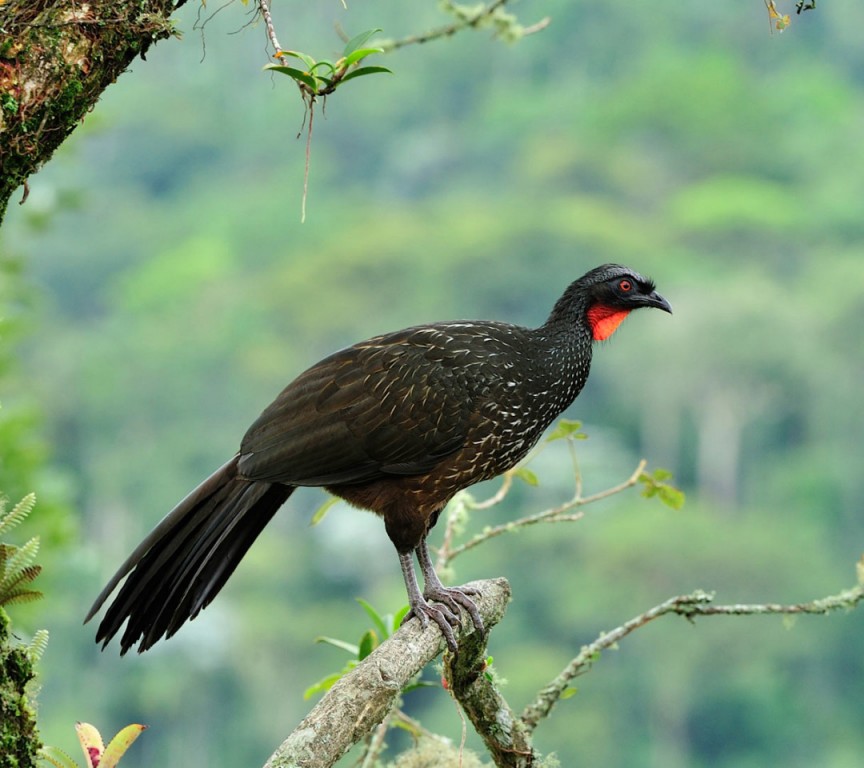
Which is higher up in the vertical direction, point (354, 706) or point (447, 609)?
point (447, 609)

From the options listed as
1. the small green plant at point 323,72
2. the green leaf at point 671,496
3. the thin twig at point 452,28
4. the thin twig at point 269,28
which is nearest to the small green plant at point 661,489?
the green leaf at point 671,496

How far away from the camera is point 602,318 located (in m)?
4.16

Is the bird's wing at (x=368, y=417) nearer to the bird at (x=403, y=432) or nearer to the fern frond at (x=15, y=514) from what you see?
the bird at (x=403, y=432)

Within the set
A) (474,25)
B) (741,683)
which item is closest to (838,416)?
(741,683)

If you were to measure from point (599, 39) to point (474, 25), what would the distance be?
293ft

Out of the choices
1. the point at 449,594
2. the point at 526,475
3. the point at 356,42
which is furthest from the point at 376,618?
the point at 356,42

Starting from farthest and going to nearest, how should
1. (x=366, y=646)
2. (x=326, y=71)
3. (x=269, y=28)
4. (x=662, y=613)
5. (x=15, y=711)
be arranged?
1. (x=366, y=646)
2. (x=662, y=613)
3. (x=326, y=71)
4. (x=269, y=28)
5. (x=15, y=711)

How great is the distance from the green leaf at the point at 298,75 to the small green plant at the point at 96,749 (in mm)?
1237

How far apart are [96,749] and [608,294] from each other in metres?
2.13

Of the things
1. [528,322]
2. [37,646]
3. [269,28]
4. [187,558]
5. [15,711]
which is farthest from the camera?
[528,322]

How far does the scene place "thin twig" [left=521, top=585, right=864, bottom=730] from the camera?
11.1 feet

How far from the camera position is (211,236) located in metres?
80.1

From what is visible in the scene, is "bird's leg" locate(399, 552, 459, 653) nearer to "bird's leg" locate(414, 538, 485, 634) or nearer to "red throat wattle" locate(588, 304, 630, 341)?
"bird's leg" locate(414, 538, 485, 634)

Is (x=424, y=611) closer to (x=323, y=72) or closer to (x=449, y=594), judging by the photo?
(x=449, y=594)
